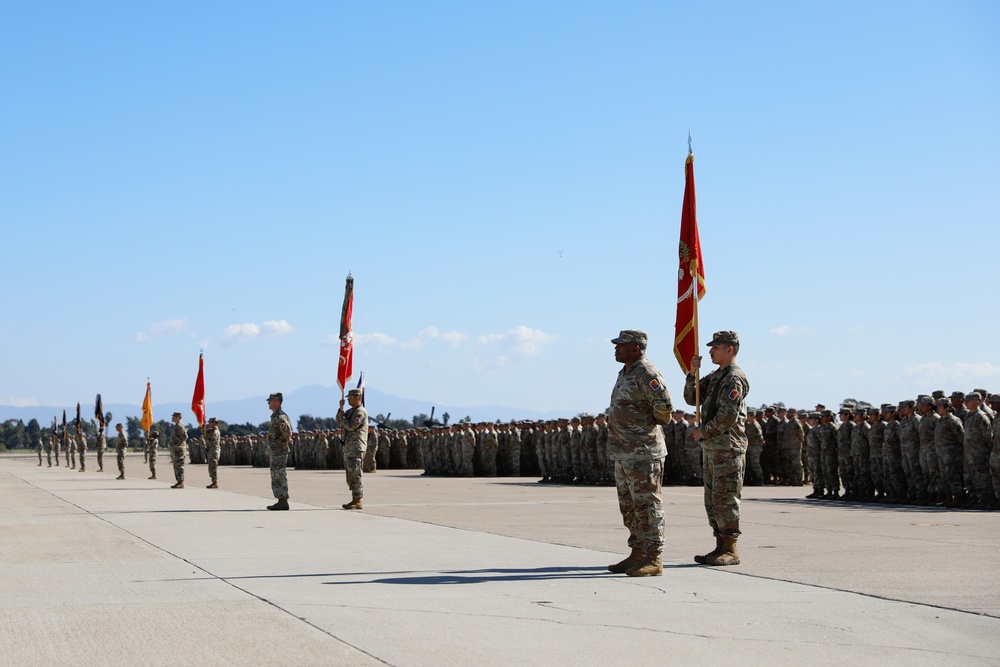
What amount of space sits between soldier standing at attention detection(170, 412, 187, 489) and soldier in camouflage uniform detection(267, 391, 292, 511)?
8.85 m

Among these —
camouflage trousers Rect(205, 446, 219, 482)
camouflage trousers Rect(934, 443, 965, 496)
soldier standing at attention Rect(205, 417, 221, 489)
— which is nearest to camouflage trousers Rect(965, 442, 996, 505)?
camouflage trousers Rect(934, 443, 965, 496)

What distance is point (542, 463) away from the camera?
30750mm

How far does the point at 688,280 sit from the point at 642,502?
8.55 ft

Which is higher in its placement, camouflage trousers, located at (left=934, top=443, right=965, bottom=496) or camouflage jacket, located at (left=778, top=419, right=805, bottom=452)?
camouflage jacket, located at (left=778, top=419, right=805, bottom=452)

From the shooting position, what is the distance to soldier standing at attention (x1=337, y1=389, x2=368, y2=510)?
1744 centimetres

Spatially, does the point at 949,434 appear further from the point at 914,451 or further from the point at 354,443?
the point at 354,443

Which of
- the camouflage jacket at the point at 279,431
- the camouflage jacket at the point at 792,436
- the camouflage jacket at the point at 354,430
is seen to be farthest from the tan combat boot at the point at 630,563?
the camouflage jacket at the point at 792,436

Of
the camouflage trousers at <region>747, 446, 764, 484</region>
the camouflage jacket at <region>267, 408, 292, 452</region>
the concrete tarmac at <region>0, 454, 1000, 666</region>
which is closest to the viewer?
the concrete tarmac at <region>0, 454, 1000, 666</region>

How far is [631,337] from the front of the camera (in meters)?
9.30

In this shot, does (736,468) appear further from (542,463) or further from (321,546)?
(542,463)

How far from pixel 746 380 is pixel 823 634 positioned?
3.42 m

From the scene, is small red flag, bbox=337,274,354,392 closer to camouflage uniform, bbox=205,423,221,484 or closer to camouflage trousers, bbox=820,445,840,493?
camouflage uniform, bbox=205,423,221,484

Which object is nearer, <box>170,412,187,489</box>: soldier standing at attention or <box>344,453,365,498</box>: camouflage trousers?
<box>344,453,365,498</box>: camouflage trousers

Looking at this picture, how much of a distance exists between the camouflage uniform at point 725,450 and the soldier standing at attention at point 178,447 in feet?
62.8
